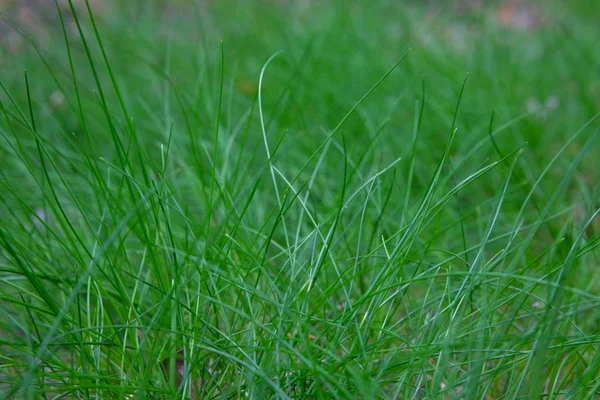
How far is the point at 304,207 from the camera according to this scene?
120cm

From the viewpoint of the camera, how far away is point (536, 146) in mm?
2064

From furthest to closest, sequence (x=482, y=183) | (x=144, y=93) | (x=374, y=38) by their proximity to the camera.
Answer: (x=374, y=38), (x=144, y=93), (x=482, y=183)

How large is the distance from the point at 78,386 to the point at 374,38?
87.7 inches

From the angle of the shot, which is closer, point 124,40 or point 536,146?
point 536,146

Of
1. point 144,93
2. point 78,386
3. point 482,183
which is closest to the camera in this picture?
point 78,386

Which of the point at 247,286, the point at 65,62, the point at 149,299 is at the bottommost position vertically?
the point at 149,299

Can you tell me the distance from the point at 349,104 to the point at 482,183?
0.56 meters

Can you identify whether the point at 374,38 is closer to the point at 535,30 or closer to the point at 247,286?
the point at 535,30

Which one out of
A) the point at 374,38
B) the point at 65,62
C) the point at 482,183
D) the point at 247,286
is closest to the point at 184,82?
the point at 65,62

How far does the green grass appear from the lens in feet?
3.46

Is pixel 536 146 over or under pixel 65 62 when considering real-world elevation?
under

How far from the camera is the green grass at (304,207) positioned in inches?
41.6

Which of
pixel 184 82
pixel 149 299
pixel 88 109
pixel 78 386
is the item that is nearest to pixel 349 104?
pixel 184 82

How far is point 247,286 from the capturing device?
3.68 ft
